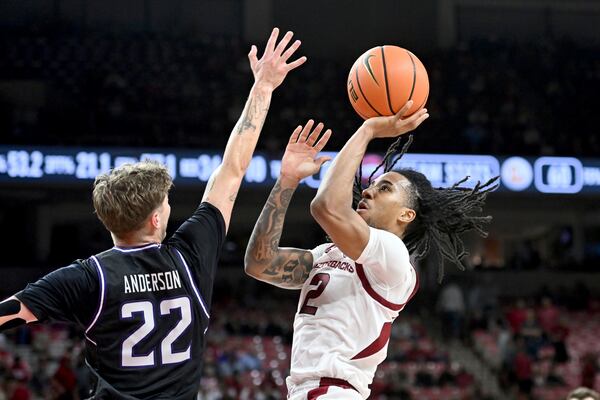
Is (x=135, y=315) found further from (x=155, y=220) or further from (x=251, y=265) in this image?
(x=251, y=265)

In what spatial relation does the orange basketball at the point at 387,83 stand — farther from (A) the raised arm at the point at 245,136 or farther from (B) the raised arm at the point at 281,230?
(A) the raised arm at the point at 245,136

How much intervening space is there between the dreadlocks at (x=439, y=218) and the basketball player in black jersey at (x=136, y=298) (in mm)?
1469

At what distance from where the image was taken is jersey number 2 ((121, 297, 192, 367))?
9.25 feet

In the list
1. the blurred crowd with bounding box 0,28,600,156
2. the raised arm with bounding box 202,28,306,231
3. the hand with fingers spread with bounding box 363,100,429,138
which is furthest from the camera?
the blurred crowd with bounding box 0,28,600,156

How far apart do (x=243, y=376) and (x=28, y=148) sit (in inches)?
193

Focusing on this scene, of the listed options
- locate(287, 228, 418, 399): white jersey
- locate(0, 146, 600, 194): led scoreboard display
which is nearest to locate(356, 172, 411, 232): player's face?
locate(287, 228, 418, 399): white jersey

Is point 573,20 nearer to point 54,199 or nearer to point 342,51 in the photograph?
point 342,51

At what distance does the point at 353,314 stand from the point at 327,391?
35cm

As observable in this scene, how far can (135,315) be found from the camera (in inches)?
111

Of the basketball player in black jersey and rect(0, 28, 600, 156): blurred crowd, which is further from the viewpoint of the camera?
rect(0, 28, 600, 156): blurred crowd

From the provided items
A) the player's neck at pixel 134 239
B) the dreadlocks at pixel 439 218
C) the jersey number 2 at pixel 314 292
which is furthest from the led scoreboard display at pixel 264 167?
the player's neck at pixel 134 239

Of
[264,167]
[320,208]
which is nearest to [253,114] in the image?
[320,208]

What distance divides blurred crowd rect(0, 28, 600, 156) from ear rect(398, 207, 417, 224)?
11267mm

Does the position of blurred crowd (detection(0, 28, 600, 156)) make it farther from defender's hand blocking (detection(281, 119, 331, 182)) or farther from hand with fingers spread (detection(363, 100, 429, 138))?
hand with fingers spread (detection(363, 100, 429, 138))
